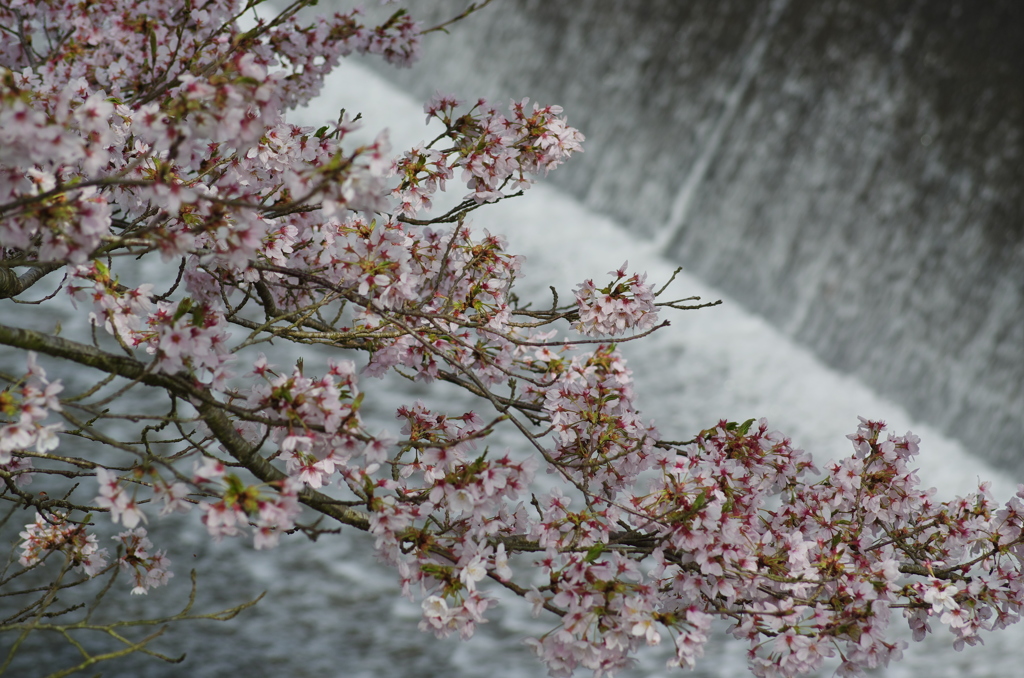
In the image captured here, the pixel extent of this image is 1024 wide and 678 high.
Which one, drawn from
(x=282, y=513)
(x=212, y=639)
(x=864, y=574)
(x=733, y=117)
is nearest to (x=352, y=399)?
(x=282, y=513)

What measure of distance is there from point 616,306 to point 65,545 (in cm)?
133

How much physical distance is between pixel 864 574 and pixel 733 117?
4.91m

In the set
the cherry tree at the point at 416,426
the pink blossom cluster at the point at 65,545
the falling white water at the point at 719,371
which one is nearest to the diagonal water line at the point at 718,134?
the falling white water at the point at 719,371

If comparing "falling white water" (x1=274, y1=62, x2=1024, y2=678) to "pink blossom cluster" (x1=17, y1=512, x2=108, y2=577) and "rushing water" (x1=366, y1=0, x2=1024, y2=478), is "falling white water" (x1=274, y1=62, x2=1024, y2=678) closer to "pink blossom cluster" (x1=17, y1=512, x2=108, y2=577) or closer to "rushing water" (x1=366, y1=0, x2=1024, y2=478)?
"rushing water" (x1=366, y1=0, x2=1024, y2=478)

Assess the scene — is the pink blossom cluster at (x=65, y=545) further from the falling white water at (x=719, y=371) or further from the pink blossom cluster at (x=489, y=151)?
the falling white water at (x=719, y=371)

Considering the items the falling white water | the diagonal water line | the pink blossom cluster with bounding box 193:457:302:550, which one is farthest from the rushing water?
the pink blossom cluster with bounding box 193:457:302:550

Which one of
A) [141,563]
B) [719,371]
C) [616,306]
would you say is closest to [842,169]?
[719,371]

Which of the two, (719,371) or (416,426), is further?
(719,371)

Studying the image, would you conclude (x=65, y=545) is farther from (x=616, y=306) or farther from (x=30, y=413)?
(x=616, y=306)

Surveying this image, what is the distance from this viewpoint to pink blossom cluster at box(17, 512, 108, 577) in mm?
1957

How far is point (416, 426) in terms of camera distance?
5.22ft

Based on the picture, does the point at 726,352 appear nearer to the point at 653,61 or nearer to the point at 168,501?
the point at 653,61

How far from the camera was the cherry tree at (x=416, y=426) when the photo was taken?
118cm

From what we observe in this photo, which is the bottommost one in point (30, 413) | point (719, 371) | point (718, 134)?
point (30, 413)
